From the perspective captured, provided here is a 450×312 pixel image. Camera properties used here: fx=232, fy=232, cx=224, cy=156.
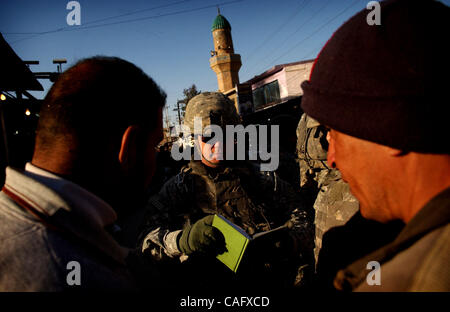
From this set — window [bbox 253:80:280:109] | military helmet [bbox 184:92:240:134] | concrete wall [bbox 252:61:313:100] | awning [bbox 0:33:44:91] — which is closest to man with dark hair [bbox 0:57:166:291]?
military helmet [bbox 184:92:240:134]

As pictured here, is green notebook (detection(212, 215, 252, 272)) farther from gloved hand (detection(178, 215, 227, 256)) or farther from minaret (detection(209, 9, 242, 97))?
minaret (detection(209, 9, 242, 97))

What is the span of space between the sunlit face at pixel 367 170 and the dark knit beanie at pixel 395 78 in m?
0.10

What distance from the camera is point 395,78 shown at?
85 centimetres

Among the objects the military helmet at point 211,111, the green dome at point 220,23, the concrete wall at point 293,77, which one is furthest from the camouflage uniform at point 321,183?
the green dome at point 220,23

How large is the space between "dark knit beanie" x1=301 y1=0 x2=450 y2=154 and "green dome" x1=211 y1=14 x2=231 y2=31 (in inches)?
1173

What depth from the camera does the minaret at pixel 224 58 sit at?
25.8 metres

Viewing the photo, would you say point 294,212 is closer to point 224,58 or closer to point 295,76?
point 295,76

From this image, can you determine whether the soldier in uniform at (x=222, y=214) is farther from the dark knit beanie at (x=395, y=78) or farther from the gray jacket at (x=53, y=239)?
the dark knit beanie at (x=395, y=78)

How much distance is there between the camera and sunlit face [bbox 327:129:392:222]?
3.26 feet

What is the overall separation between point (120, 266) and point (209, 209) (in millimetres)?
1876

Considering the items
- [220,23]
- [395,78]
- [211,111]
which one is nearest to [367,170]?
[395,78]

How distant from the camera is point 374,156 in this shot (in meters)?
1.00
